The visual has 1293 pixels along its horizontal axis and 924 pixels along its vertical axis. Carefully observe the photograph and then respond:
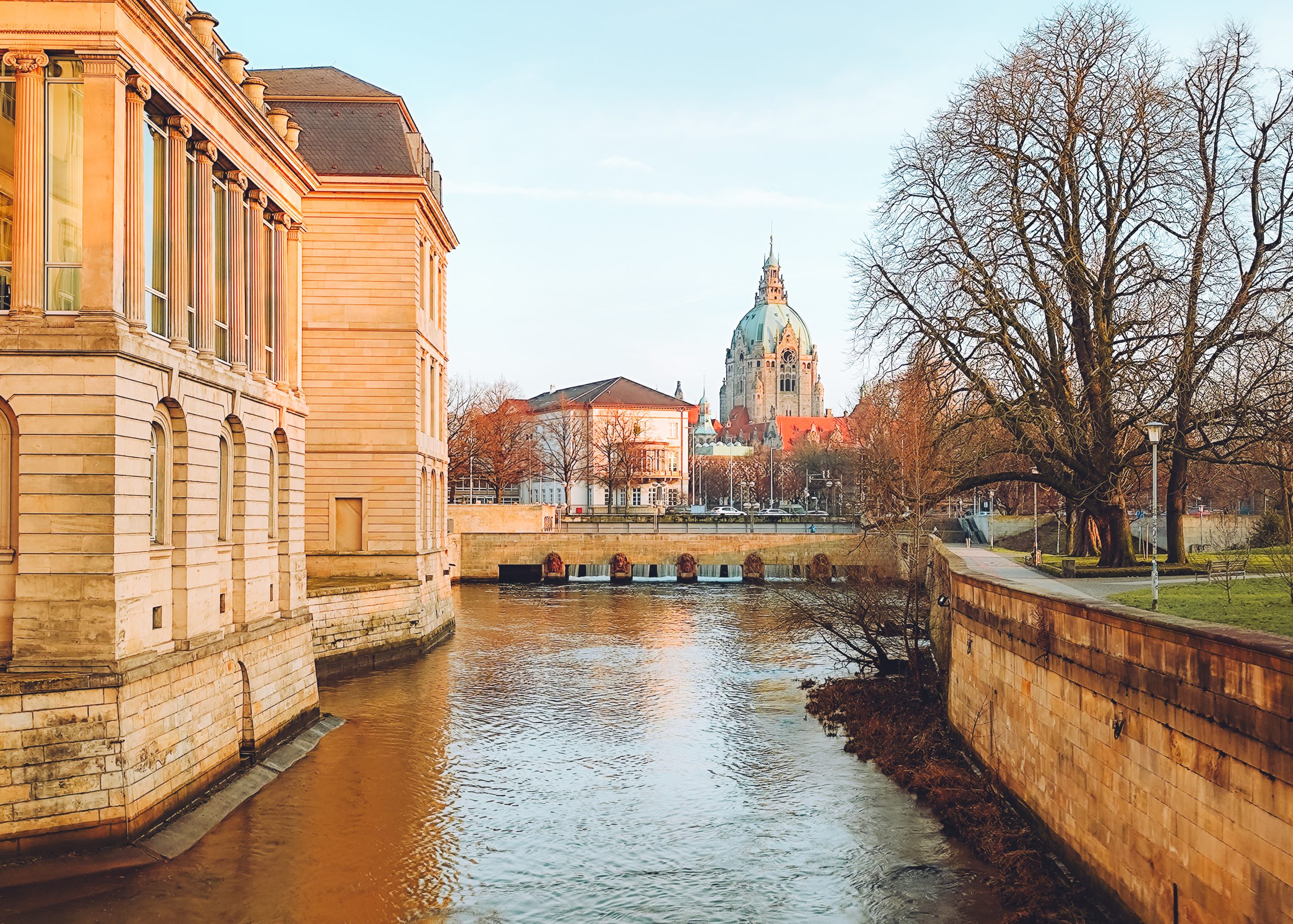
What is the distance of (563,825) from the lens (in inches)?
692

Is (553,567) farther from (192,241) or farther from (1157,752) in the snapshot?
(1157,752)

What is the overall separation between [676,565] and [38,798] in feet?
168

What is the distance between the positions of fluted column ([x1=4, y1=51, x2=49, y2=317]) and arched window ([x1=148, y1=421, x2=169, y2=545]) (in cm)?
263

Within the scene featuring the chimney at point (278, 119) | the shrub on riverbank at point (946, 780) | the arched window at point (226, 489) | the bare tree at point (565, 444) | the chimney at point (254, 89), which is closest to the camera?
the shrub on riverbank at point (946, 780)

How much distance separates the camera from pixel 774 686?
29.2 m

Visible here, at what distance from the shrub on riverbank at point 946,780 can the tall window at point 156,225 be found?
13532 millimetres

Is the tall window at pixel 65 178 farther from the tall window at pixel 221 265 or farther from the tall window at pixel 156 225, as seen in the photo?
the tall window at pixel 221 265

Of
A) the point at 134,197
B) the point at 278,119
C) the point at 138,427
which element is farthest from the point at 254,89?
the point at 138,427

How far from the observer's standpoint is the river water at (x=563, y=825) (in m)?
14.1

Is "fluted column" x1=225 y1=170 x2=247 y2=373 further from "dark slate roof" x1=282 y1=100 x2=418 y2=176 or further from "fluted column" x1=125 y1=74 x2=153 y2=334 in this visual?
"dark slate roof" x1=282 y1=100 x2=418 y2=176

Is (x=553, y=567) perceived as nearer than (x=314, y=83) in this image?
No

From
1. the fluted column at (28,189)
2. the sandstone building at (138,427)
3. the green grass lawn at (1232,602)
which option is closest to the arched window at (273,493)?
the sandstone building at (138,427)

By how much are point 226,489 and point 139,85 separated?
7243 mm

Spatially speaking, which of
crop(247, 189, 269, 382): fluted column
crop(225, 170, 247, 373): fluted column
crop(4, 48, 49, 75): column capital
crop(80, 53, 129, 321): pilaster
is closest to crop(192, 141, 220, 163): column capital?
crop(225, 170, 247, 373): fluted column
